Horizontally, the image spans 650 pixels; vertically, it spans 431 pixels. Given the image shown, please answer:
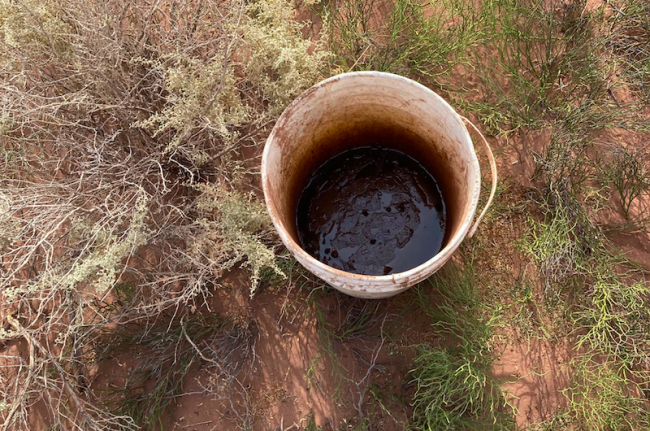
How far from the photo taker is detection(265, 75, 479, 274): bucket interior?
168cm

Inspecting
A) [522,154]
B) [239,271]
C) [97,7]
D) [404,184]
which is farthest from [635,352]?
[97,7]

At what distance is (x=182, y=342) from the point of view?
85.7 inches

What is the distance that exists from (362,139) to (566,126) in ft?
3.57

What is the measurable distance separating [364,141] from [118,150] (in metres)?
1.16

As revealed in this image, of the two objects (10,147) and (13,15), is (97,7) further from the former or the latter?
(10,147)

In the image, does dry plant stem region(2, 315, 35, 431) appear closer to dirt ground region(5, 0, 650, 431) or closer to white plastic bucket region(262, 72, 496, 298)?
dirt ground region(5, 0, 650, 431)

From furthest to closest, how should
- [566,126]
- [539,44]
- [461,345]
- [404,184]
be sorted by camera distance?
[539,44]
[566,126]
[404,184]
[461,345]

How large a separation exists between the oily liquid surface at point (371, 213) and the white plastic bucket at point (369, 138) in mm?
66

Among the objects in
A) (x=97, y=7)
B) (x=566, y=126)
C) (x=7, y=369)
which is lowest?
(x=7, y=369)

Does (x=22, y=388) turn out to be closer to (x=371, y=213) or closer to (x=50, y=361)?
(x=50, y=361)

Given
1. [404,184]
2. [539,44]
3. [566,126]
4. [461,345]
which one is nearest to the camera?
[461,345]

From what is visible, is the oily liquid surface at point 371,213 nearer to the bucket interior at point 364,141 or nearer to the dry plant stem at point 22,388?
the bucket interior at point 364,141

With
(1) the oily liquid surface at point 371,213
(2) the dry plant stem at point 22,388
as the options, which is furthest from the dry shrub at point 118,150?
(1) the oily liquid surface at point 371,213

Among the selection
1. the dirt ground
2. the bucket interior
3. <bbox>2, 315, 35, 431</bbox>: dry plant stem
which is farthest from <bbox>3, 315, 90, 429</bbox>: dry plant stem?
the bucket interior
